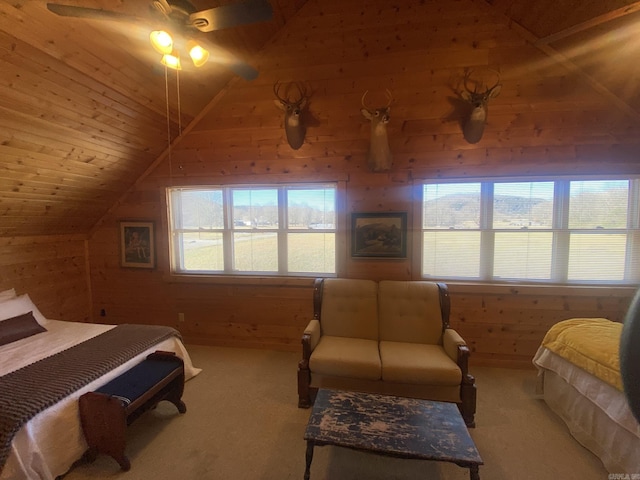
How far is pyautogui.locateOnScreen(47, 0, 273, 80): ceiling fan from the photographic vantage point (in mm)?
1621

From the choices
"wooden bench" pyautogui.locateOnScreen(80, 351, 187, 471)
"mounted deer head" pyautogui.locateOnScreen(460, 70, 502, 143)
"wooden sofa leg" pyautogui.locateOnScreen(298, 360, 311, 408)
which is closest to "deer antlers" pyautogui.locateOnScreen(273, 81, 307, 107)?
"mounted deer head" pyautogui.locateOnScreen(460, 70, 502, 143)

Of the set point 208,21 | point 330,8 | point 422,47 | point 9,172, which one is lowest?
point 9,172

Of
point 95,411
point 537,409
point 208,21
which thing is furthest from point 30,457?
point 537,409

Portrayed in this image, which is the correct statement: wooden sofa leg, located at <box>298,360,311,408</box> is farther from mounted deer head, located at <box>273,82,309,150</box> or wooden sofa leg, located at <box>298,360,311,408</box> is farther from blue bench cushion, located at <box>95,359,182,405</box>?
mounted deer head, located at <box>273,82,309,150</box>

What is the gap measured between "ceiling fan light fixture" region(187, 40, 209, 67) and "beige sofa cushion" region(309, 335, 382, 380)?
2429mm

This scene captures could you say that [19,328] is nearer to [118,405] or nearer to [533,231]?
[118,405]

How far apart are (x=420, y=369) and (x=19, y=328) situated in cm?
362

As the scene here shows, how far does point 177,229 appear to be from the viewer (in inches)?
159

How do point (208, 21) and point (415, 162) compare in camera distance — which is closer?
point (208, 21)

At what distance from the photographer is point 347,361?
2.49 meters

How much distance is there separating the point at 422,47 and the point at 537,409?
12.3 ft

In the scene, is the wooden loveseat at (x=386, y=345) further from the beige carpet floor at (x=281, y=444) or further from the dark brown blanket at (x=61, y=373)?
the dark brown blanket at (x=61, y=373)

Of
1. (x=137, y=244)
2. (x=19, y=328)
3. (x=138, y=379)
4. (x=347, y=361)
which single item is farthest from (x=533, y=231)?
(x=19, y=328)

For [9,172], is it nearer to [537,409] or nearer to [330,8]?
[330,8]
